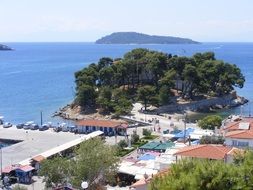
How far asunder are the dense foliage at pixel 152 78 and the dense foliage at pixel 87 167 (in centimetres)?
2870

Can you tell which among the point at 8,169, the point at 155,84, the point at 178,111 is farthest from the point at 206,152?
the point at 155,84

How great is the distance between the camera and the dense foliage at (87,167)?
23656 mm

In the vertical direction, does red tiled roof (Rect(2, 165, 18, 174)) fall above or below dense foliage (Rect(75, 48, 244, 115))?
below

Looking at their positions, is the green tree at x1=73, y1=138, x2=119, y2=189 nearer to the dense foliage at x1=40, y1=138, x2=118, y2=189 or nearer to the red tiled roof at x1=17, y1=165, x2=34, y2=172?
the dense foliage at x1=40, y1=138, x2=118, y2=189

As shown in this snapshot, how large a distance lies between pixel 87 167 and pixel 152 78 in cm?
3848

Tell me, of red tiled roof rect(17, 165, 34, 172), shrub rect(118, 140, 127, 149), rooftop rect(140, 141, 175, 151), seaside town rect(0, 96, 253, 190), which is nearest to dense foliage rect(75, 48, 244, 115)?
seaside town rect(0, 96, 253, 190)

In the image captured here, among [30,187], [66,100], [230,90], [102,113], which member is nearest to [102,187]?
[30,187]

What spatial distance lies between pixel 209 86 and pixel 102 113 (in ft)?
49.0

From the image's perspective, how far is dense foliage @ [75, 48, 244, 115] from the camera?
179 ft

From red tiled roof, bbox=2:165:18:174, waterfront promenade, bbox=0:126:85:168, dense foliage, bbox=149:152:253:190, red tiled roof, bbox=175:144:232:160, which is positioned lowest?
waterfront promenade, bbox=0:126:85:168

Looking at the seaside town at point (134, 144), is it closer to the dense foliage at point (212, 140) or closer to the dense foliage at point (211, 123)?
the dense foliage at point (212, 140)

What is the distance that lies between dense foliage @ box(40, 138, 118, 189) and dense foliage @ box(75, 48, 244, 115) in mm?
28700

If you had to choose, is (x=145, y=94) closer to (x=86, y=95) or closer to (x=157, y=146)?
(x=86, y=95)

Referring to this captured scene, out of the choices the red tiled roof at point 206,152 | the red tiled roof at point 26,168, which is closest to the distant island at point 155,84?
the red tiled roof at point 26,168
